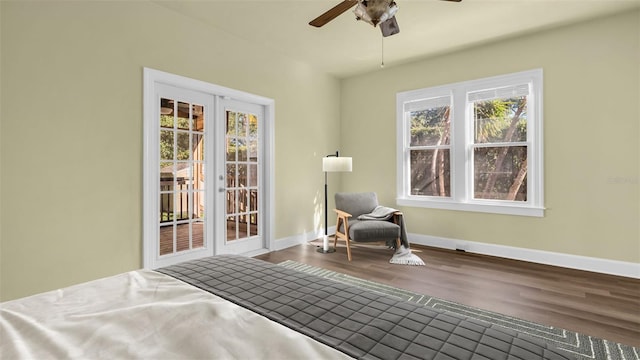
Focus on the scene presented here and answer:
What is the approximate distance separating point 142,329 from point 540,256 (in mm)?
4379

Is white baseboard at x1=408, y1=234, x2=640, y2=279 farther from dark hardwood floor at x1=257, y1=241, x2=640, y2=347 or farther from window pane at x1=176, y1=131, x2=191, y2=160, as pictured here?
window pane at x1=176, y1=131, x2=191, y2=160

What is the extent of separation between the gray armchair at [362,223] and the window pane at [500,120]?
63.8 inches

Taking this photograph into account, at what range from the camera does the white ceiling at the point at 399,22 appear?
3.21 metres

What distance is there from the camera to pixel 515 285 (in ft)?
10.3

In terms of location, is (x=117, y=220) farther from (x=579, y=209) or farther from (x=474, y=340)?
(x=579, y=209)

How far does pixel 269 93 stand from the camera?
14.3 feet

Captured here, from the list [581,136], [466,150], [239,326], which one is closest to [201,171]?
[239,326]

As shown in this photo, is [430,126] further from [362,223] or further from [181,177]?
[181,177]

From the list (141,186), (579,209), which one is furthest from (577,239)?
(141,186)

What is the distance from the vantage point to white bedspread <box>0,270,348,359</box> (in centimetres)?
89

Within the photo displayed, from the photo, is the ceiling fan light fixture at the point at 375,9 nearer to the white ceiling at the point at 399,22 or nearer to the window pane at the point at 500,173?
the white ceiling at the point at 399,22

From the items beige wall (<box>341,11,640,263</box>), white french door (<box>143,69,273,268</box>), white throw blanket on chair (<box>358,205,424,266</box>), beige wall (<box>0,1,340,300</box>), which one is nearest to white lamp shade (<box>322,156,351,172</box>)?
white throw blanket on chair (<box>358,205,424,266</box>)

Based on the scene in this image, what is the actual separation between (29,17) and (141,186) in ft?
5.03

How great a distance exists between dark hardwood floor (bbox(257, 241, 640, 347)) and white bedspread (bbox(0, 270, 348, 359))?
230 cm
